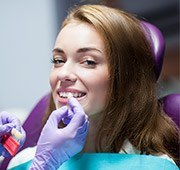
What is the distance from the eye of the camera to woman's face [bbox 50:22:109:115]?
1.06 metres

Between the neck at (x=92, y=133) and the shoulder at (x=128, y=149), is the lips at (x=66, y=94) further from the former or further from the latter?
the shoulder at (x=128, y=149)

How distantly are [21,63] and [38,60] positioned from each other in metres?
0.10

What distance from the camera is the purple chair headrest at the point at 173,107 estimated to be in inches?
50.8

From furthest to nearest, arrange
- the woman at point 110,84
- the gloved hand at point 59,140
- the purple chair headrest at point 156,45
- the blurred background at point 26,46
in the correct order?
the blurred background at point 26,46
the purple chair headrest at point 156,45
the woman at point 110,84
the gloved hand at point 59,140

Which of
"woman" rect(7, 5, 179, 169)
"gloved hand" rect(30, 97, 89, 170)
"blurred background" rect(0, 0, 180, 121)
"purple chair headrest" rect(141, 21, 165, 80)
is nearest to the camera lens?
"gloved hand" rect(30, 97, 89, 170)

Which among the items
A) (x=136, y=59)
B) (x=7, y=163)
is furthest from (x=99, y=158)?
(x=7, y=163)

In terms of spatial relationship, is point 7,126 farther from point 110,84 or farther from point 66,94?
point 110,84

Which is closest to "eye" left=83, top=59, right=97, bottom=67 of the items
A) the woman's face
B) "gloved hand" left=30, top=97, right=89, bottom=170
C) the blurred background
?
the woman's face

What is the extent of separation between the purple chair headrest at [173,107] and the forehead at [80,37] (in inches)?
14.7

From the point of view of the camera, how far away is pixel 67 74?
3.48ft

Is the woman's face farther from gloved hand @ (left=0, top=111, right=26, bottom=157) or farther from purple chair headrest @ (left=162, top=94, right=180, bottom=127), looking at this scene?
purple chair headrest @ (left=162, top=94, right=180, bottom=127)

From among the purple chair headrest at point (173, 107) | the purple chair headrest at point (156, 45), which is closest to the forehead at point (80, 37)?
the purple chair headrest at point (156, 45)

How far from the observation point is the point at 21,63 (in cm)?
208

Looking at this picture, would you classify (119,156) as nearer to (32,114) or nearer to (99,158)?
(99,158)
